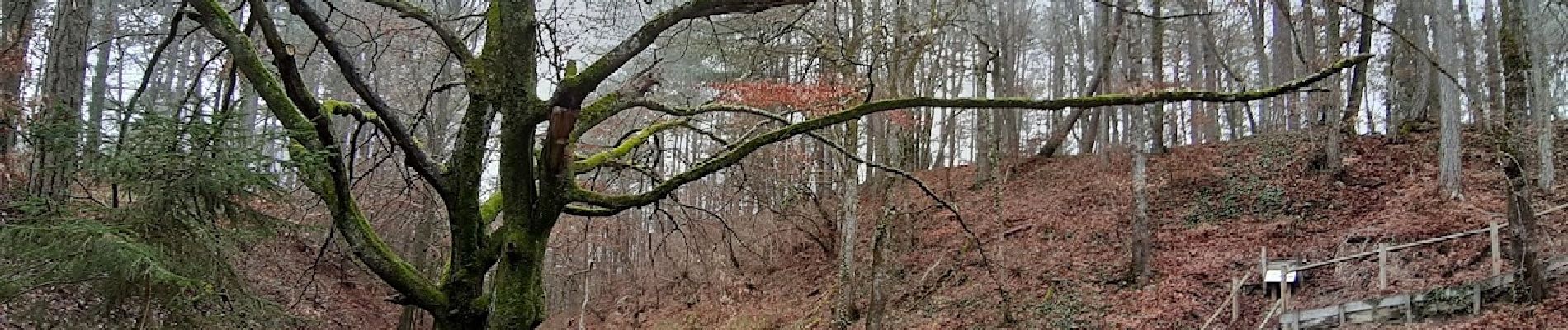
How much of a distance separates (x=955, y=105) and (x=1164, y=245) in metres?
12.1

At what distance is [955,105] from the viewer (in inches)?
169

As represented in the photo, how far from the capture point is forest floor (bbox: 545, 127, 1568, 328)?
12.3 m

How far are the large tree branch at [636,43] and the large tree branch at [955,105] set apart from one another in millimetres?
545

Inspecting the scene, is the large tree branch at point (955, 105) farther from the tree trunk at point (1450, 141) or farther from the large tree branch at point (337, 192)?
the tree trunk at point (1450, 141)

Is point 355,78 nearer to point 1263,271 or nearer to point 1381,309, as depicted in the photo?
point 1381,309

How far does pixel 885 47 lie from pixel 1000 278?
3526 mm

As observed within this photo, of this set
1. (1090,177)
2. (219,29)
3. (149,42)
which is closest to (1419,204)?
(1090,177)

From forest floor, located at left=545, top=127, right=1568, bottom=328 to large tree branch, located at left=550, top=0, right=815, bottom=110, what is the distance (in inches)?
251

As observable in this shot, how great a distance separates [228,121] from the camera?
4.88 meters

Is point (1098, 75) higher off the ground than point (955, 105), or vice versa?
point (1098, 75)

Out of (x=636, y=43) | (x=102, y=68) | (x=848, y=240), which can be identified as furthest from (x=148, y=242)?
(x=102, y=68)

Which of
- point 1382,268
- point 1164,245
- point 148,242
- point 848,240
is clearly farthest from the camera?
point 1164,245

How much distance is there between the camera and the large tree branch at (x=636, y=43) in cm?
410

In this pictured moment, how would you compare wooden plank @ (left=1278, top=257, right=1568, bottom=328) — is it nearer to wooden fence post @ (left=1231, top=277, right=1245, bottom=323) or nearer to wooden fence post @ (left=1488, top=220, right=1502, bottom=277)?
wooden fence post @ (left=1488, top=220, right=1502, bottom=277)
